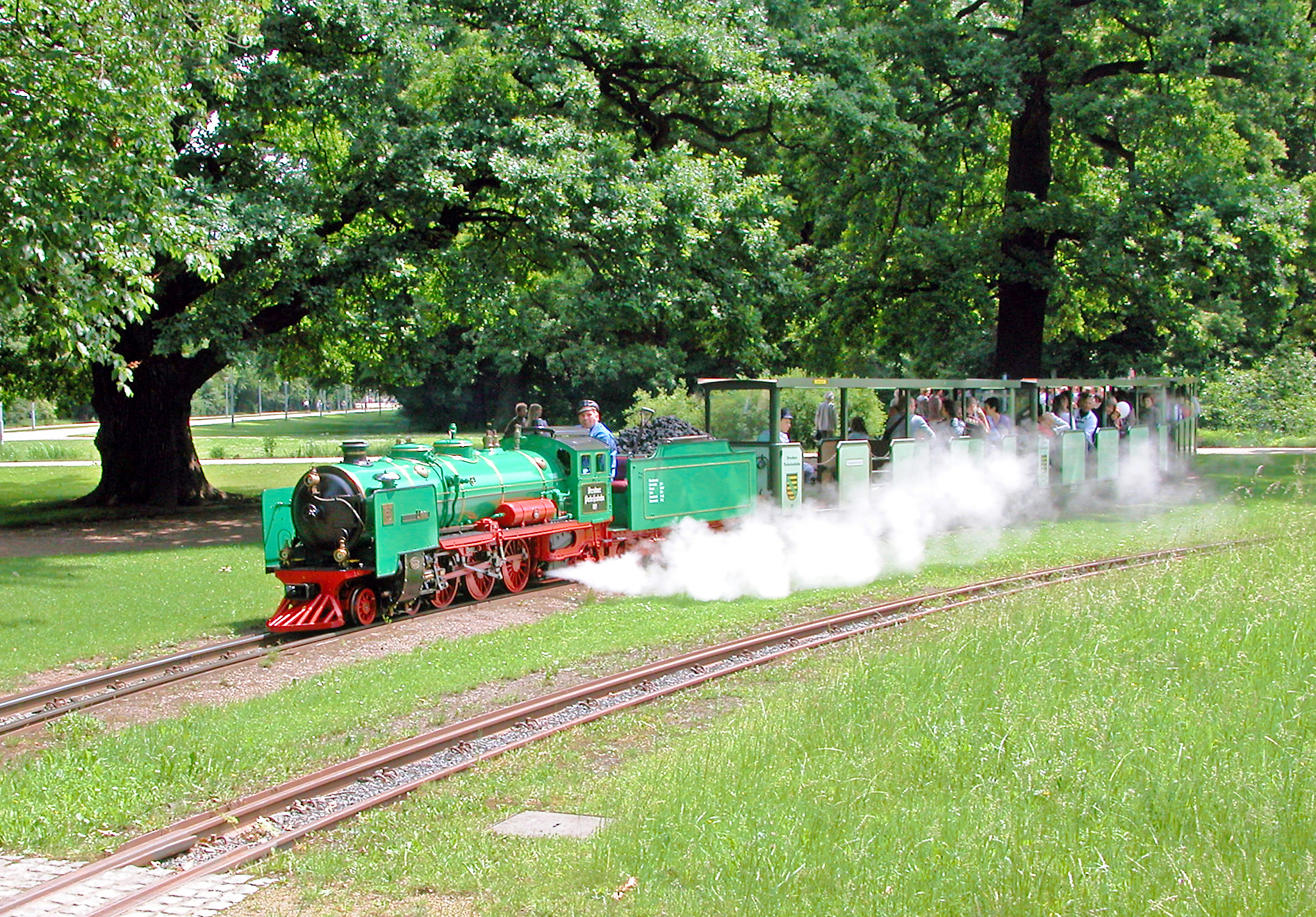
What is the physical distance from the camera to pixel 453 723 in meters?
8.75

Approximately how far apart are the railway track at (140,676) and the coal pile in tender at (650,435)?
433 centimetres

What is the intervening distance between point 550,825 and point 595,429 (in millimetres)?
10054

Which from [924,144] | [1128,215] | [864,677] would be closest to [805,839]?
[864,677]

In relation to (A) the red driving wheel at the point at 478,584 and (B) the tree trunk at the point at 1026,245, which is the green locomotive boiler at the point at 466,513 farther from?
(B) the tree trunk at the point at 1026,245

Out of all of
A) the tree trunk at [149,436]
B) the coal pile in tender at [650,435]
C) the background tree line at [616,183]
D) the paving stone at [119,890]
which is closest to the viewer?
the paving stone at [119,890]

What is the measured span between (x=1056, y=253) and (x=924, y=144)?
12.5 ft

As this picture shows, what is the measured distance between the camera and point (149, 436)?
24.5 metres

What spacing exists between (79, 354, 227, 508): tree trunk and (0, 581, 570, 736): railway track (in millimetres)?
13464

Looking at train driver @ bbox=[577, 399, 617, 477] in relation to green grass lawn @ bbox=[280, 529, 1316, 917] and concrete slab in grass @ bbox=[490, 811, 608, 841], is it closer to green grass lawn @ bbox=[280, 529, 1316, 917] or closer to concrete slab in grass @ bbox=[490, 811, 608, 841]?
green grass lawn @ bbox=[280, 529, 1316, 917]

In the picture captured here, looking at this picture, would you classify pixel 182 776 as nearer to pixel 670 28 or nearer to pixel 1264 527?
pixel 1264 527

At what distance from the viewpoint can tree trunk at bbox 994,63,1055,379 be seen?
26688 millimetres

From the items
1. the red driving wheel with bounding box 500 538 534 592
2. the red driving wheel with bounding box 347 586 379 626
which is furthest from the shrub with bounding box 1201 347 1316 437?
the red driving wheel with bounding box 347 586 379 626

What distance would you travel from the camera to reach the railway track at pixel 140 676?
9.41m

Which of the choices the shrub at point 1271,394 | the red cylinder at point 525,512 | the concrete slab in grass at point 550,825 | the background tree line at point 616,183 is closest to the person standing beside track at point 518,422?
the red cylinder at point 525,512
